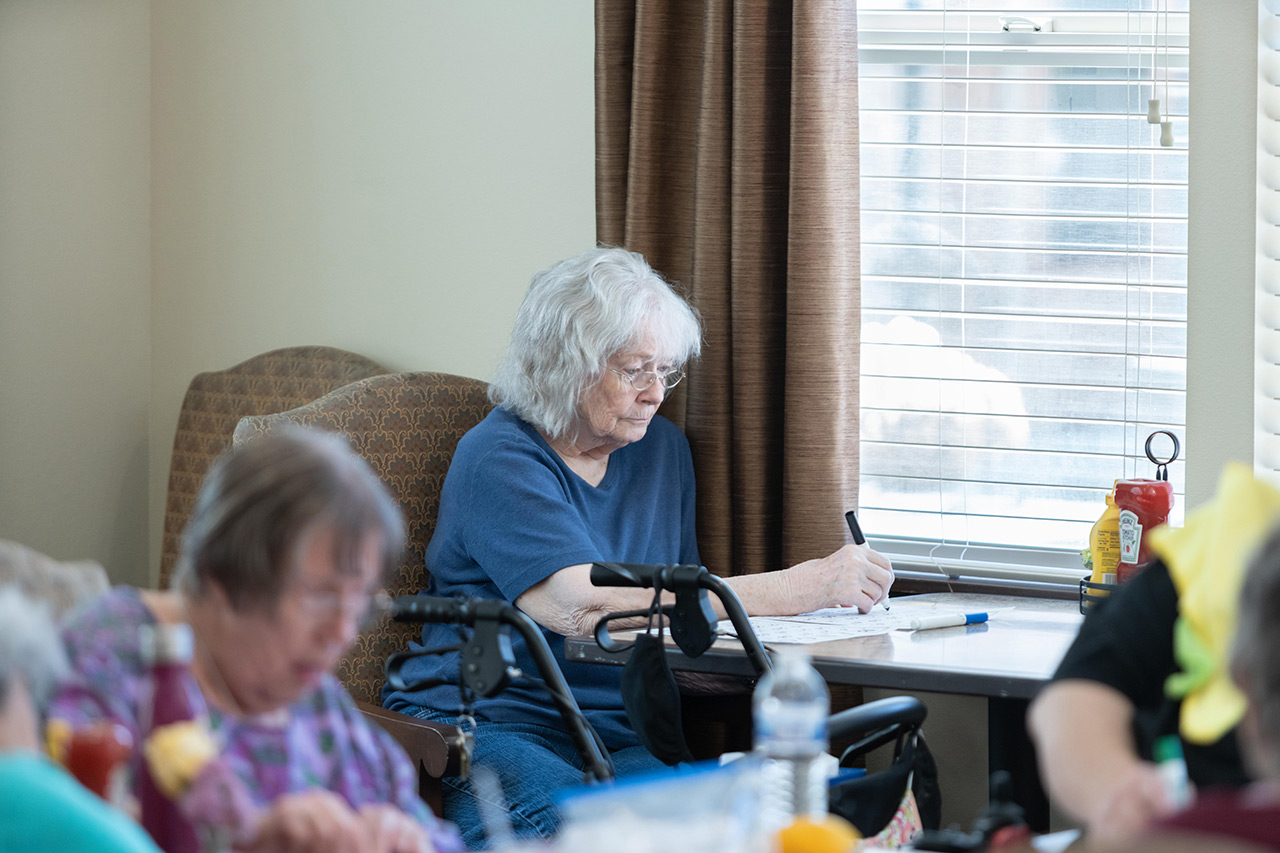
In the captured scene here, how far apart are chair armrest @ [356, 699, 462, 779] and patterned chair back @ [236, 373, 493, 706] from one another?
0.35 meters

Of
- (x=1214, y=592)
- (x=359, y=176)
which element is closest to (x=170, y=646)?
(x=1214, y=592)

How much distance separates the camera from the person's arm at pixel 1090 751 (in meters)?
1.11

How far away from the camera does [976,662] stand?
1890mm

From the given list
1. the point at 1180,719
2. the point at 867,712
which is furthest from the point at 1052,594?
the point at 1180,719

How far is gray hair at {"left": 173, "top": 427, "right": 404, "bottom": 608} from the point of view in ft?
3.67

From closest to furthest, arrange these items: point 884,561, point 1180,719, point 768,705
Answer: point 768,705 < point 1180,719 < point 884,561

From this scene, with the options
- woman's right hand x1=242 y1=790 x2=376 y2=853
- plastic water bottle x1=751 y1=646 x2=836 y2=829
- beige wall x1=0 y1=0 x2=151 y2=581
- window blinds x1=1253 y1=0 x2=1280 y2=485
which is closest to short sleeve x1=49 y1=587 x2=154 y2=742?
woman's right hand x1=242 y1=790 x2=376 y2=853

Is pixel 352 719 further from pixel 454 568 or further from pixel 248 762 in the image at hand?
pixel 454 568

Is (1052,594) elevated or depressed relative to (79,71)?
depressed

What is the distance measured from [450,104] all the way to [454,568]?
1.18m

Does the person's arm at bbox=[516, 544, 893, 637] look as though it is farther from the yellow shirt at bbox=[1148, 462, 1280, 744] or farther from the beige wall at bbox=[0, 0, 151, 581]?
the beige wall at bbox=[0, 0, 151, 581]

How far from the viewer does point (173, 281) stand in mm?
3365

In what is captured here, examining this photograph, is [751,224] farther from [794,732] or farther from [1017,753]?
[794,732]

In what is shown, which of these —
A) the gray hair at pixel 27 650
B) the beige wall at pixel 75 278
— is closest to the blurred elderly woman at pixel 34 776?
the gray hair at pixel 27 650
